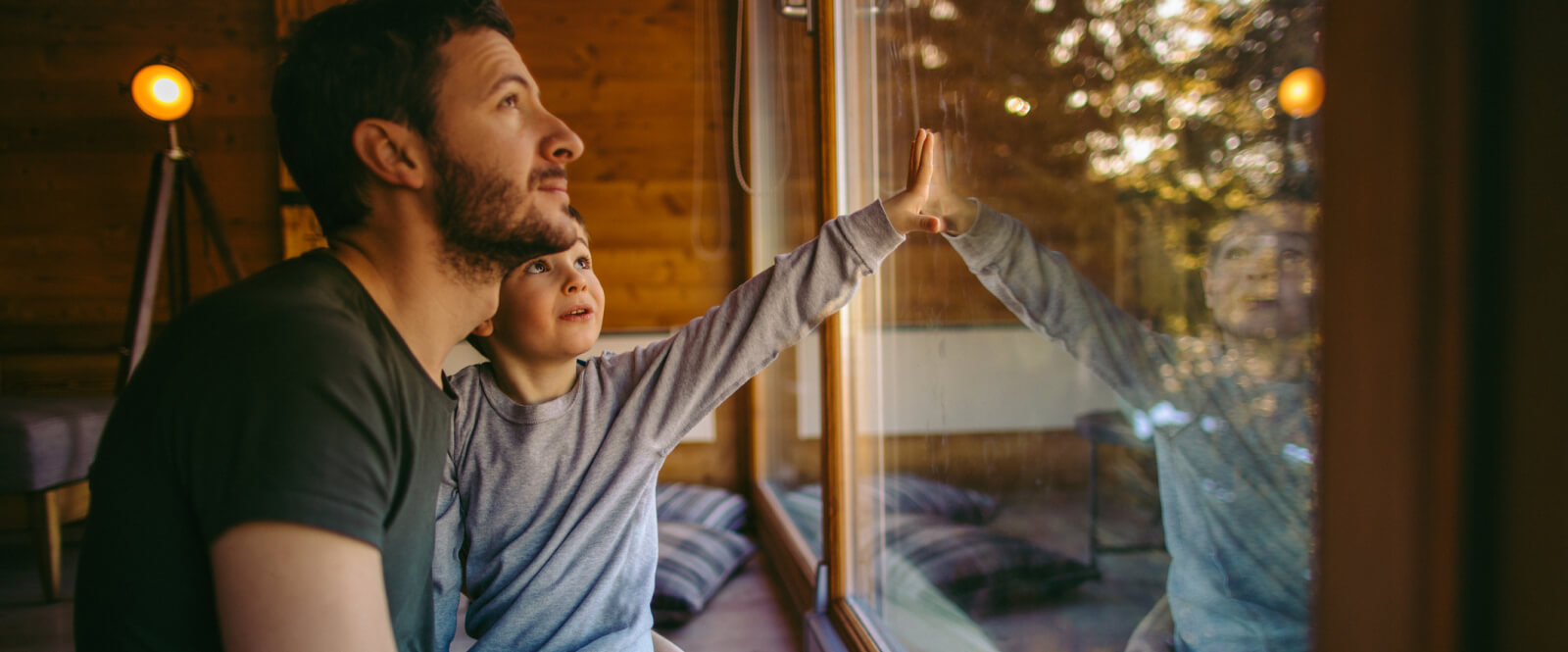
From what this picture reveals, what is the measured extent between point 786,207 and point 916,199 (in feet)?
4.79

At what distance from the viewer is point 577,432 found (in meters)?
0.96

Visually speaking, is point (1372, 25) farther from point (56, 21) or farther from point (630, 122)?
point (56, 21)

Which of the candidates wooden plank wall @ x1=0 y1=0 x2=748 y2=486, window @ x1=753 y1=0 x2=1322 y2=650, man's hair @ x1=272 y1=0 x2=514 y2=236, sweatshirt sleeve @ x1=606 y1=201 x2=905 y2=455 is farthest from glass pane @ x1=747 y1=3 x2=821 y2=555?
man's hair @ x1=272 y1=0 x2=514 y2=236

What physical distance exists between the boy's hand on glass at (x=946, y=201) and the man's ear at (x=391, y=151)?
542mm

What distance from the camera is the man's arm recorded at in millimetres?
467

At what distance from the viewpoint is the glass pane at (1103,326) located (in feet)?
1.70

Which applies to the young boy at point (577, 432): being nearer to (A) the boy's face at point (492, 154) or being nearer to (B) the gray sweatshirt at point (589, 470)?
(B) the gray sweatshirt at point (589, 470)

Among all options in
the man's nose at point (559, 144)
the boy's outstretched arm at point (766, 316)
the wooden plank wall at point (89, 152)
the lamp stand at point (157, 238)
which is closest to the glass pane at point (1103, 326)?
the boy's outstretched arm at point (766, 316)

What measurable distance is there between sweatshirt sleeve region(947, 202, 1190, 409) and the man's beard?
455 mm

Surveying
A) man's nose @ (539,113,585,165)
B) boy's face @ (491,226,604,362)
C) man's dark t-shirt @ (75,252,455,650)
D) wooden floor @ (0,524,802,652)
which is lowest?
wooden floor @ (0,524,802,652)

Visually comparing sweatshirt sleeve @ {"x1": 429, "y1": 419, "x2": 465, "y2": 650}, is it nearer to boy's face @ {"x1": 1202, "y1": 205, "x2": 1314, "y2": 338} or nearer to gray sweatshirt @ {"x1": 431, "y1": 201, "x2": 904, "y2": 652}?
gray sweatshirt @ {"x1": 431, "y1": 201, "x2": 904, "y2": 652}

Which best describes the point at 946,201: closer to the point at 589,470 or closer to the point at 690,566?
the point at 589,470

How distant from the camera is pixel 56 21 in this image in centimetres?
292

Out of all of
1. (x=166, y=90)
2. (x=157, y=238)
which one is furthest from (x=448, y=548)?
(x=166, y=90)
